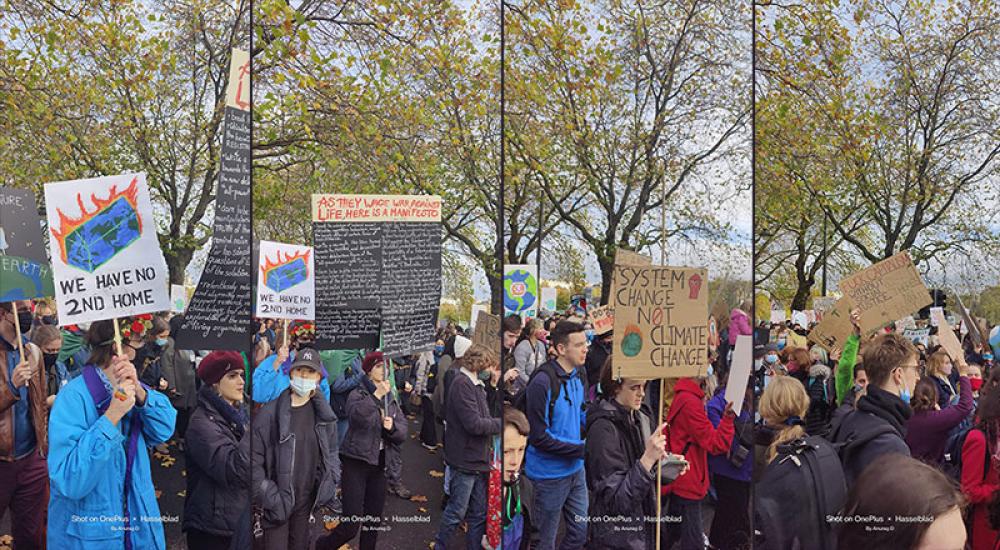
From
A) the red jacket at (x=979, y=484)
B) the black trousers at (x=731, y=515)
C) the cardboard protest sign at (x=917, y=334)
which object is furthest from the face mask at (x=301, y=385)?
the cardboard protest sign at (x=917, y=334)

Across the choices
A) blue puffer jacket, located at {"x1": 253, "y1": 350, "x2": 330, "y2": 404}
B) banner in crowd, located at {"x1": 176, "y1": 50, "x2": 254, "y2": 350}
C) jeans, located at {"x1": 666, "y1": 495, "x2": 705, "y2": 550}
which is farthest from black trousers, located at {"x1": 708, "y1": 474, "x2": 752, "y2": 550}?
banner in crowd, located at {"x1": 176, "y1": 50, "x2": 254, "y2": 350}

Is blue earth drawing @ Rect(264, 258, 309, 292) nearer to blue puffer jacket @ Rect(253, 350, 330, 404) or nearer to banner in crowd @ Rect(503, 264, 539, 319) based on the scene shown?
blue puffer jacket @ Rect(253, 350, 330, 404)

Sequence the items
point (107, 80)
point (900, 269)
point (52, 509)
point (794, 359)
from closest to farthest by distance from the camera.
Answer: point (52, 509) < point (107, 80) < point (900, 269) < point (794, 359)

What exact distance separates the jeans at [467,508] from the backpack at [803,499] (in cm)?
193

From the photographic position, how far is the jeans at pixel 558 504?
5.75m

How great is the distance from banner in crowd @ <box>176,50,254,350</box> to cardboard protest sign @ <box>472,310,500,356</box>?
1.40 meters

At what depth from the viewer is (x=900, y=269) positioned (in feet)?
21.6

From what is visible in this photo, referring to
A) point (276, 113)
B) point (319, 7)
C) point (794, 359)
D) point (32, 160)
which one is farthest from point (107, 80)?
point (794, 359)

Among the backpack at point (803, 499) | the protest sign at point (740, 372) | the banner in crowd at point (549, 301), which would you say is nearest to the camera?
Answer: the backpack at point (803, 499)

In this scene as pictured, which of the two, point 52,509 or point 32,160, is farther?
point 32,160

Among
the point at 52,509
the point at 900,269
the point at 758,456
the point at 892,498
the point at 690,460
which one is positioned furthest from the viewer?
the point at 758,456

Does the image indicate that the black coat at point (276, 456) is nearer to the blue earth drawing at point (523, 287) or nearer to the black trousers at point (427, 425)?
the black trousers at point (427, 425)

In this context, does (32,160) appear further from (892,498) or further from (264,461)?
(892,498)

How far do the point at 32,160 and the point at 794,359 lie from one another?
6.65m
